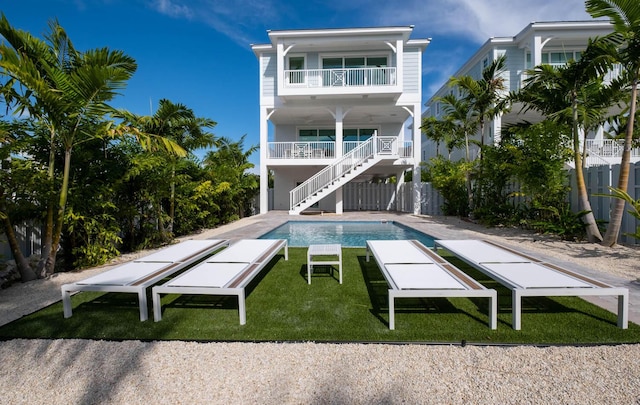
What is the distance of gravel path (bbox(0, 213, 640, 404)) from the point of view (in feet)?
6.71

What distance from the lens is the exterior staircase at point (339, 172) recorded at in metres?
14.4

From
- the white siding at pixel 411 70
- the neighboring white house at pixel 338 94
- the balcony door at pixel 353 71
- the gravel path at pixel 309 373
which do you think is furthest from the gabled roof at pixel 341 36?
the gravel path at pixel 309 373

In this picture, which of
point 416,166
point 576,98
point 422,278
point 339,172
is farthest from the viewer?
point 416,166

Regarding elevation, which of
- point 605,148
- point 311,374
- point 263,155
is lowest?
point 311,374

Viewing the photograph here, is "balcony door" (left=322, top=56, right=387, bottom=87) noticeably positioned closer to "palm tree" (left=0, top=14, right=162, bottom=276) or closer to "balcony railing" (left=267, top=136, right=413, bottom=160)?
"balcony railing" (left=267, top=136, right=413, bottom=160)

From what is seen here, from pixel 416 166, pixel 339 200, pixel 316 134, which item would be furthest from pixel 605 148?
pixel 316 134

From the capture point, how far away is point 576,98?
7219 mm

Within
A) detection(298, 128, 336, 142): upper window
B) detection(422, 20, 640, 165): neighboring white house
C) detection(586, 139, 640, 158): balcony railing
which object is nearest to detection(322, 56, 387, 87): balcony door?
detection(422, 20, 640, 165): neighboring white house

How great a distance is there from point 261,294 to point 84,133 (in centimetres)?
393

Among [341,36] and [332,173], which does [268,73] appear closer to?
[341,36]

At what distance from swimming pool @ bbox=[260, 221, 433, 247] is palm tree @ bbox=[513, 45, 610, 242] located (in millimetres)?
3548

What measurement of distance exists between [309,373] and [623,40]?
8.27m

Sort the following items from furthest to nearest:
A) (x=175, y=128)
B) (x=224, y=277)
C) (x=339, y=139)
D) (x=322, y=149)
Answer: (x=322, y=149), (x=339, y=139), (x=175, y=128), (x=224, y=277)

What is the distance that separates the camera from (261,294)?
157 inches
